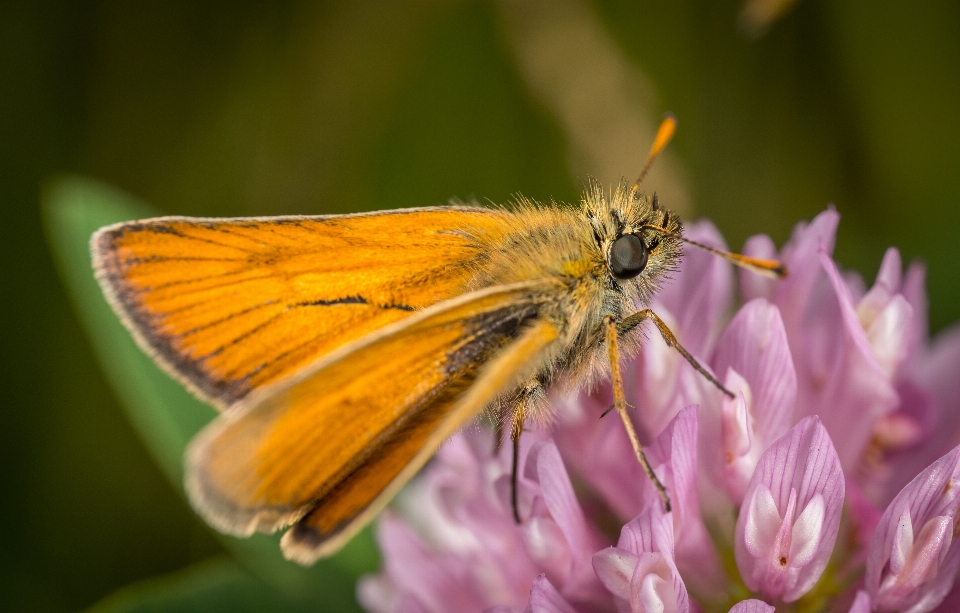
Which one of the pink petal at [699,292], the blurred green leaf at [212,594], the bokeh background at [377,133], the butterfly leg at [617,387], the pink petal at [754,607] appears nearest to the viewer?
the pink petal at [754,607]

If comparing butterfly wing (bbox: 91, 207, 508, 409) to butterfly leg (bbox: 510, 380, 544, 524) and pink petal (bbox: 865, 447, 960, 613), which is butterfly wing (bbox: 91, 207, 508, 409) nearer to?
butterfly leg (bbox: 510, 380, 544, 524)

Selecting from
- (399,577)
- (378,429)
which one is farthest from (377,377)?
(399,577)

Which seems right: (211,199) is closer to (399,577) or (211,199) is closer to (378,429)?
(399,577)

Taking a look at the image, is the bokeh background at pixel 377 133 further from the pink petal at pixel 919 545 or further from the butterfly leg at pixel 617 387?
the pink petal at pixel 919 545

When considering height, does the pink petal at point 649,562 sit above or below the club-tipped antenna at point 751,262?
below

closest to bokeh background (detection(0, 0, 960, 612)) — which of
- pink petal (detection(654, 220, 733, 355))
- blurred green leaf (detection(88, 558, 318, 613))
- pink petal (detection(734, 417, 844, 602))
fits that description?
blurred green leaf (detection(88, 558, 318, 613))

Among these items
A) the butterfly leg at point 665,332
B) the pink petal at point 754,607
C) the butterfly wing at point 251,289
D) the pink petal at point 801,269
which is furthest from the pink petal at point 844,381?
the butterfly wing at point 251,289

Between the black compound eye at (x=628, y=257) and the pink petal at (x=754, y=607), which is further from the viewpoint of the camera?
the black compound eye at (x=628, y=257)
